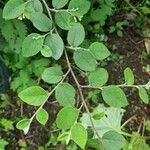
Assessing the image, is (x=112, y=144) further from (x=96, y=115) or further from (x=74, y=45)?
(x=74, y=45)

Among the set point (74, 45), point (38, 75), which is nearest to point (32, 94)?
point (74, 45)

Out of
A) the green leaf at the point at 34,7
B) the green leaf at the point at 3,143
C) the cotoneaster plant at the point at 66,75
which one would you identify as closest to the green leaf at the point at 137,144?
the green leaf at the point at 3,143

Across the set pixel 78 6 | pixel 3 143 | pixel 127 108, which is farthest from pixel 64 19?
pixel 127 108

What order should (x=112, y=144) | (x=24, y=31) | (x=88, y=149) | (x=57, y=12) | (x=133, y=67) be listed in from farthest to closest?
(x=133, y=67) < (x=88, y=149) < (x=24, y=31) < (x=57, y=12) < (x=112, y=144)

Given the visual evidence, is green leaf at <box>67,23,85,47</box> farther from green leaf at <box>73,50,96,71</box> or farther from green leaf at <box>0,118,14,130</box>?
green leaf at <box>0,118,14,130</box>

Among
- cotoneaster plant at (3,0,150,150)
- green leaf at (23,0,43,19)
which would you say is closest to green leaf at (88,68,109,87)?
cotoneaster plant at (3,0,150,150)
